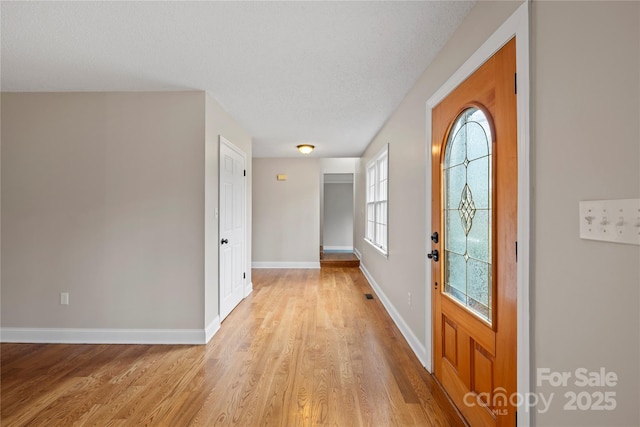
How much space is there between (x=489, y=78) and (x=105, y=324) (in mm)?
3720

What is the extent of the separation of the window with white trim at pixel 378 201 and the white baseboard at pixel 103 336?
2.54 m

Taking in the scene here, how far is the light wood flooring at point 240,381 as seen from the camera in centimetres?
185

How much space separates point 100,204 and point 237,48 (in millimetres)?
2064

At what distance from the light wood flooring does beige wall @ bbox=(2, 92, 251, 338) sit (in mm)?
463

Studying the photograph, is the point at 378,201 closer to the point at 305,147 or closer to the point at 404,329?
the point at 305,147

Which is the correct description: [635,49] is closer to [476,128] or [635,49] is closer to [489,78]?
[489,78]

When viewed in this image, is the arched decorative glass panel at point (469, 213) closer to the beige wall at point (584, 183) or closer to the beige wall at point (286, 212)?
the beige wall at point (584, 183)

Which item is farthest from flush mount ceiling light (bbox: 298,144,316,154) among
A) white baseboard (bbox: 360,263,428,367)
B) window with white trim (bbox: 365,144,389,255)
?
white baseboard (bbox: 360,263,428,367)

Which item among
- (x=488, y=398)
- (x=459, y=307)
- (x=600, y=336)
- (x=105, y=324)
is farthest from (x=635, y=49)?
(x=105, y=324)

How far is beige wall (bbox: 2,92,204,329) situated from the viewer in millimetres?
2941

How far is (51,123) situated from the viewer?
2.96 metres

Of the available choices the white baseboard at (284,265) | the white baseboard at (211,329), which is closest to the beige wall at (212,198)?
the white baseboard at (211,329)

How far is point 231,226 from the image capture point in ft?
12.5

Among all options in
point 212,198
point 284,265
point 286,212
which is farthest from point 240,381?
point 286,212
